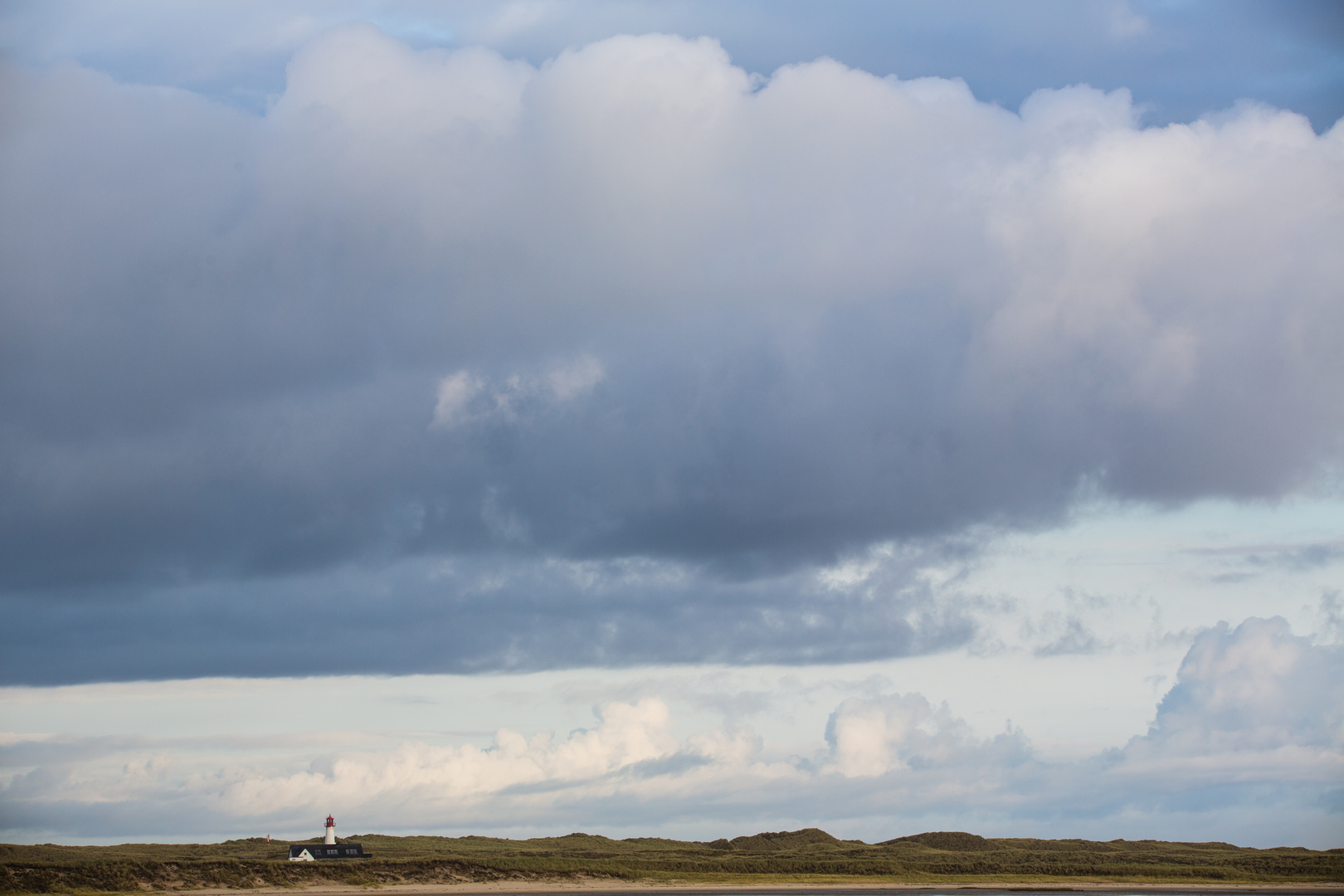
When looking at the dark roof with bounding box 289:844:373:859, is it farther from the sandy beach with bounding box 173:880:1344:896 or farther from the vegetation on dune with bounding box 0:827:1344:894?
the sandy beach with bounding box 173:880:1344:896

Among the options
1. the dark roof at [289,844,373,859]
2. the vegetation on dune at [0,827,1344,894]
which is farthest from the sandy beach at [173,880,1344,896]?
the dark roof at [289,844,373,859]

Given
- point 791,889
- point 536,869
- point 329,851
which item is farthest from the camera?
point 536,869

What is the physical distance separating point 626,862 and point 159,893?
70348mm

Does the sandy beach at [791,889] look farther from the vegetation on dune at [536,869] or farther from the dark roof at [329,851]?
the dark roof at [329,851]

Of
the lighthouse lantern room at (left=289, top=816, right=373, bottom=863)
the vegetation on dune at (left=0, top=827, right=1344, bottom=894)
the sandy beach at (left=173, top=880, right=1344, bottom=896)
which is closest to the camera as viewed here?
the vegetation on dune at (left=0, top=827, right=1344, bottom=894)

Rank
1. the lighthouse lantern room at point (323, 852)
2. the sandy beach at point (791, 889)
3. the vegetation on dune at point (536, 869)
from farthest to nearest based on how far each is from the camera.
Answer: the lighthouse lantern room at point (323, 852), the sandy beach at point (791, 889), the vegetation on dune at point (536, 869)

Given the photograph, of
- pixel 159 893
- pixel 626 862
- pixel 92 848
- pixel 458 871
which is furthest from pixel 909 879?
pixel 92 848

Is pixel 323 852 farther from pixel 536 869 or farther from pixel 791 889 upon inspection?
pixel 791 889

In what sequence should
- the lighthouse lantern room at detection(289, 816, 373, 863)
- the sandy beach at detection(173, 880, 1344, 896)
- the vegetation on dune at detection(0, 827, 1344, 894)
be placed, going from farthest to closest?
the lighthouse lantern room at detection(289, 816, 373, 863) < the sandy beach at detection(173, 880, 1344, 896) < the vegetation on dune at detection(0, 827, 1344, 894)

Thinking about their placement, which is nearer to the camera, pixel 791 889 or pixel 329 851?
pixel 791 889

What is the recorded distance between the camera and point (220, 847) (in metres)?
190

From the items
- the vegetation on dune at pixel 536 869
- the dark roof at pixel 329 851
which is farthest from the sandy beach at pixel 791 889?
the dark roof at pixel 329 851

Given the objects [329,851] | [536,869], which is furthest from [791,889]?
[329,851]

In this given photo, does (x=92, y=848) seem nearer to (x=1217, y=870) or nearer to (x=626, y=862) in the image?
(x=626, y=862)
